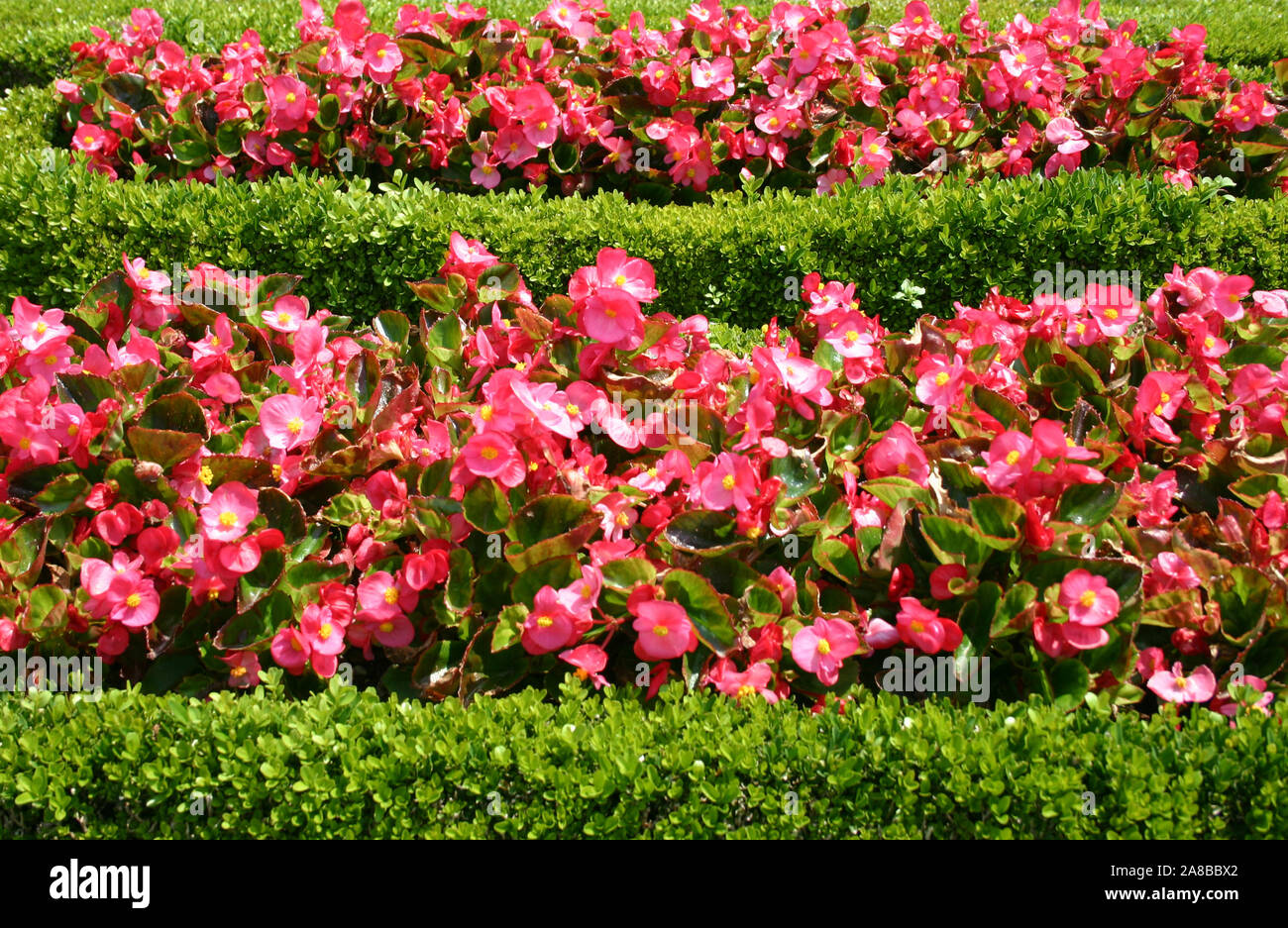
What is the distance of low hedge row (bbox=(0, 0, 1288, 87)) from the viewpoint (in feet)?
23.7

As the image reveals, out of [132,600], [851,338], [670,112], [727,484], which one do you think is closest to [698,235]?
[670,112]

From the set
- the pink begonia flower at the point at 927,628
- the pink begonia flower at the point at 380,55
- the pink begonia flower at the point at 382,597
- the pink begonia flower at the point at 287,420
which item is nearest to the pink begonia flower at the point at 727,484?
the pink begonia flower at the point at 927,628

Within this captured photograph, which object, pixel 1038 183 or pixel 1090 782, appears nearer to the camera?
pixel 1090 782

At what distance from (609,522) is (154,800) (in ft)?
3.63

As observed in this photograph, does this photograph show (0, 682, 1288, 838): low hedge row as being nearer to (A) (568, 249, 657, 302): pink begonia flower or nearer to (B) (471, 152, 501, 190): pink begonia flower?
(A) (568, 249, 657, 302): pink begonia flower

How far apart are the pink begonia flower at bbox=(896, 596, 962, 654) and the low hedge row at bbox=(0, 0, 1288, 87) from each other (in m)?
5.87

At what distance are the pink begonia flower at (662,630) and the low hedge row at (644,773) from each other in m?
0.12

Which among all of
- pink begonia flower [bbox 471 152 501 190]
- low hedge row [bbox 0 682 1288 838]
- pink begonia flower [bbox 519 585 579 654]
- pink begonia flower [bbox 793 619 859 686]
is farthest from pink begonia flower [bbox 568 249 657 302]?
pink begonia flower [bbox 471 152 501 190]

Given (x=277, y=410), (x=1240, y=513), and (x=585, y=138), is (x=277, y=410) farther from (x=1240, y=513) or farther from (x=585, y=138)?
(x=585, y=138)

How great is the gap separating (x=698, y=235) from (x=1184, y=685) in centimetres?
278

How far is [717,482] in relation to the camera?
2357 millimetres

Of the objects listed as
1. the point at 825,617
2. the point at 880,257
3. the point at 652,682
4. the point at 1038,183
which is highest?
Result: the point at 1038,183

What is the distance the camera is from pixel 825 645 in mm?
2203
